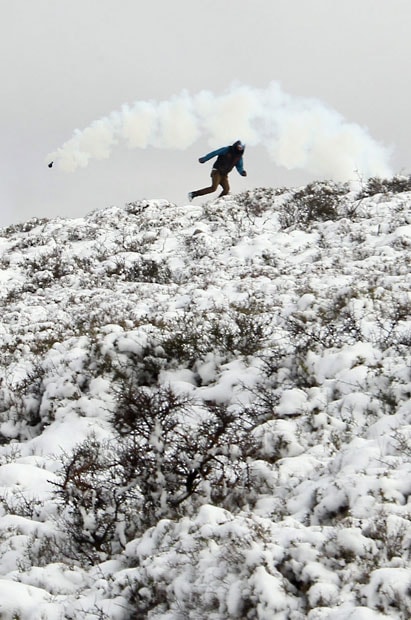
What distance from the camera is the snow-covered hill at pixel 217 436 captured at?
3258 mm

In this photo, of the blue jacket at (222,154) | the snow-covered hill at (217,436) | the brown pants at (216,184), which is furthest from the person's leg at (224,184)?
the snow-covered hill at (217,436)

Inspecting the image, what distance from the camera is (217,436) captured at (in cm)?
456

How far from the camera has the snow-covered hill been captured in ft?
10.7

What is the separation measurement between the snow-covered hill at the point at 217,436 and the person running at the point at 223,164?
5.11 metres

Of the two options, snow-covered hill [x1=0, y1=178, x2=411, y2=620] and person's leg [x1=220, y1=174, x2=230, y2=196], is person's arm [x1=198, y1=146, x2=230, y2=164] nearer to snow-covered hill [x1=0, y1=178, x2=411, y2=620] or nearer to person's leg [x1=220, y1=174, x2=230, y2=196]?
person's leg [x1=220, y1=174, x2=230, y2=196]

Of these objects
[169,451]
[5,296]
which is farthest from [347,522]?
[5,296]

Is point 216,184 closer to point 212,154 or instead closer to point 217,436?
point 212,154

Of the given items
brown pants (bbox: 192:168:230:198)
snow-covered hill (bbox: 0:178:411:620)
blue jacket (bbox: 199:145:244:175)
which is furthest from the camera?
brown pants (bbox: 192:168:230:198)

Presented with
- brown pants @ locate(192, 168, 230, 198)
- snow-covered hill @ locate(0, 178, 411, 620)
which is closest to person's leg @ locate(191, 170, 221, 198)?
brown pants @ locate(192, 168, 230, 198)

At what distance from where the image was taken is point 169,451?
508cm

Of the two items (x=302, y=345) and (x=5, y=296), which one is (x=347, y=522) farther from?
(x=5, y=296)

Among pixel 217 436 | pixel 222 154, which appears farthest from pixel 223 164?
pixel 217 436

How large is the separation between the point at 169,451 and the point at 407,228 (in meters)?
7.85

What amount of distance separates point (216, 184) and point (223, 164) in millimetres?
628
